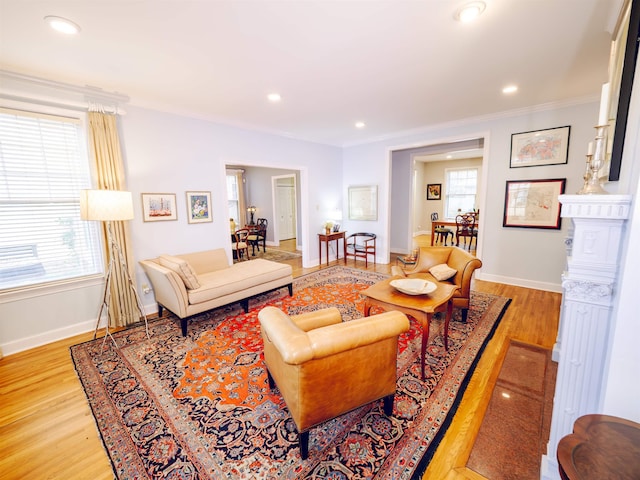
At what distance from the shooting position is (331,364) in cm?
146

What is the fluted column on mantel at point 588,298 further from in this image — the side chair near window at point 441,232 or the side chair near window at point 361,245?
the side chair near window at point 441,232

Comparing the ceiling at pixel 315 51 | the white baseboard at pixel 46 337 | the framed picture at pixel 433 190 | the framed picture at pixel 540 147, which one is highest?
the ceiling at pixel 315 51

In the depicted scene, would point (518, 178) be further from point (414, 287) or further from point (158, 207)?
point (158, 207)

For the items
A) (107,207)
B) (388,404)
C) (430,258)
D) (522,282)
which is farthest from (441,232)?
(107,207)

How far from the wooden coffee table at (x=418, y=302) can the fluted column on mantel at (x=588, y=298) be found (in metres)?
0.88

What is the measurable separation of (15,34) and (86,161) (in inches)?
48.9

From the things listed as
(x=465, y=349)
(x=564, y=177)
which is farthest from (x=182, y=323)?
(x=564, y=177)

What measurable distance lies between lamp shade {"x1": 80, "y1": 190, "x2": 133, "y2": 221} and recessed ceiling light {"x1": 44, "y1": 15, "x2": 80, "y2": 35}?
125 cm

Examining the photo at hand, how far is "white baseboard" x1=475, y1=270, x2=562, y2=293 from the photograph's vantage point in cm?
404

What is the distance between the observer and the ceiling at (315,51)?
1812 mm

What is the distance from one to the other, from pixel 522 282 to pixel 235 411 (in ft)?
14.8

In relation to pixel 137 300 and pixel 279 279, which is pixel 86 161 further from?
pixel 279 279

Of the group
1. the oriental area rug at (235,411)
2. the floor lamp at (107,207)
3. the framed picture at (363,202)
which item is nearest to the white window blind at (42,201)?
the floor lamp at (107,207)

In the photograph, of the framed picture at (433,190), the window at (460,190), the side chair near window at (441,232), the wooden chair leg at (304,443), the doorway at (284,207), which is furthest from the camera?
the framed picture at (433,190)
